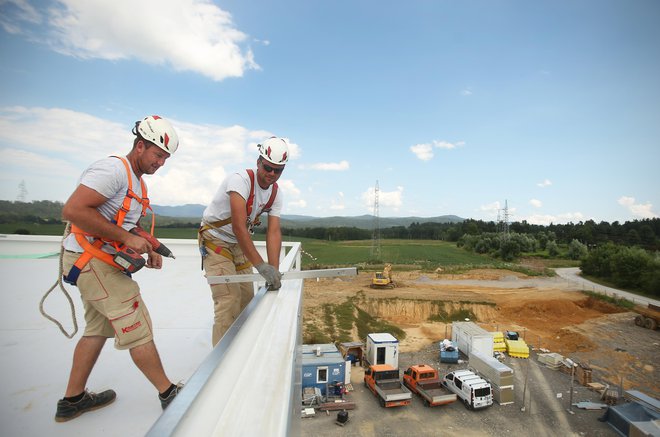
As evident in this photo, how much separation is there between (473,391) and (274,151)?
14775 millimetres

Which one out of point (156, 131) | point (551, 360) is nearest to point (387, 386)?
point (551, 360)

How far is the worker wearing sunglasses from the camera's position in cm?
274

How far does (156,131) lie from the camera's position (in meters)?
2.26

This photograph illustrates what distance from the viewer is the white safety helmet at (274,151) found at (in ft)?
9.38

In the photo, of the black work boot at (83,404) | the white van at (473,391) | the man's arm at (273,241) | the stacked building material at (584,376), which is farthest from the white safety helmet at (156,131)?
the stacked building material at (584,376)

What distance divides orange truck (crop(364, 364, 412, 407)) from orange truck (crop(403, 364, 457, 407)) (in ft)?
2.34

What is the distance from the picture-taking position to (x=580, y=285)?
36.1 metres

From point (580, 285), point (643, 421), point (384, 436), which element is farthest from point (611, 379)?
point (580, 285)

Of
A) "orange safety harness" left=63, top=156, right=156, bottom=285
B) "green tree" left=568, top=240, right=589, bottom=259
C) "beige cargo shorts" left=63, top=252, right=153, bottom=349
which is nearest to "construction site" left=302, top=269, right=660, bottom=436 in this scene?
"beige cargo shorts" left=63, top=252, right=153, bottom=349

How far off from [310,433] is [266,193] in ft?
38.6

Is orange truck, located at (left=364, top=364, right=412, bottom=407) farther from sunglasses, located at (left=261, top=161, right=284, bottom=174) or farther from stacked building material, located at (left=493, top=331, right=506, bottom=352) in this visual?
sunglasses, located at (left=261, top=161, right=284, bottom=174)

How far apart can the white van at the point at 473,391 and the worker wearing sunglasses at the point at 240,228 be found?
554 inches

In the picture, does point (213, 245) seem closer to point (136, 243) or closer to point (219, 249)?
point (219, 249)

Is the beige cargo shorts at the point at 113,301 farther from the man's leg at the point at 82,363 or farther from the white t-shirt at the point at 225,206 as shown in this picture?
the white t-shirt at the point at 225,206
